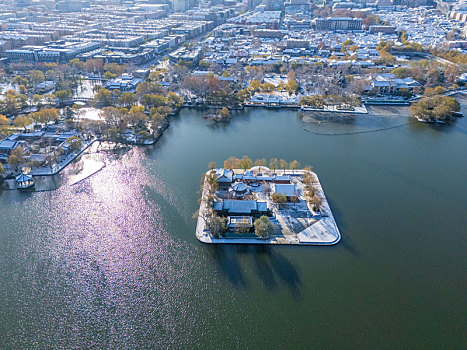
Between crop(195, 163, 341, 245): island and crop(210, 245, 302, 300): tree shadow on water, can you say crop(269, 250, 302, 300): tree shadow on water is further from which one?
crop(195, 163, 341, 245): island

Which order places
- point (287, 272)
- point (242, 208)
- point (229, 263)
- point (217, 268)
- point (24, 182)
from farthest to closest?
1. point (24, 182)
2. point (242, 208)
3. point (229, 263)
4. point (217, 268)
5. point (287, 272)

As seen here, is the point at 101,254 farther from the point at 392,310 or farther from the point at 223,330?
the point at 392,310

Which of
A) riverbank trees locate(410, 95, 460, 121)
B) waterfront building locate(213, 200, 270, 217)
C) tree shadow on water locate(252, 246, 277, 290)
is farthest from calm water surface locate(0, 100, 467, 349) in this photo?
riverbank trees locate(410, 95, 460, 121)

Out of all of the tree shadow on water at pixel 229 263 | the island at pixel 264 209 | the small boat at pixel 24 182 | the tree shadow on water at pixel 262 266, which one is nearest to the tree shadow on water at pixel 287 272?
the tree shadow on water at pixel 262 266

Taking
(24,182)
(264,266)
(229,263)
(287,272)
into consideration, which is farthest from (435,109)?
(24,182)

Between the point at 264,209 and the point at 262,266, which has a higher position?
the point at 264,209

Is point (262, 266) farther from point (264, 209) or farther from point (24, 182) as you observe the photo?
point (24, 182)
